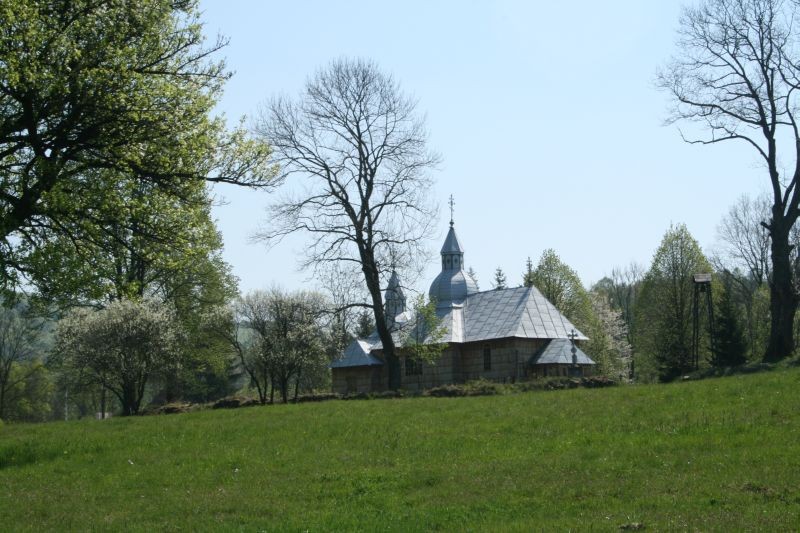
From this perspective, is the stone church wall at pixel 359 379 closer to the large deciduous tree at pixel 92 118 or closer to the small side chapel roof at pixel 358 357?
the small side chapel roof at pixel 358 357

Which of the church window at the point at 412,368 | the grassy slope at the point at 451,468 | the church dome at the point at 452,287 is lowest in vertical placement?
the grassy slope at the point at 451,468

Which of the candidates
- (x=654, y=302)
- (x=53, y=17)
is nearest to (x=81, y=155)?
(x=53, y=17)

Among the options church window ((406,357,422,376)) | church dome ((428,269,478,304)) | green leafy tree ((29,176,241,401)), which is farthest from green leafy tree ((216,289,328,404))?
green leafy tree ((29,176,241,401))

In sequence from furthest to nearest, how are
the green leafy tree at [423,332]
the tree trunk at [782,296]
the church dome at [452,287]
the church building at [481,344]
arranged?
the church dome at [452,287]
the church building at [481,344]
the green leafy tree at [423,332]
the tree trunk at [782,296]

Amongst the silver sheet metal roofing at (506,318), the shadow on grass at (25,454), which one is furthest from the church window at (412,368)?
the shadow on grass at (25,454)

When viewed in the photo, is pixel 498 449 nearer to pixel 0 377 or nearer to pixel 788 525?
pixel 788 525

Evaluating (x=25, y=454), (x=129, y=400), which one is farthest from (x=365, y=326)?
(x=25, y=454)

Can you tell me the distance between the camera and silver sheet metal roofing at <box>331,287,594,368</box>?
46750mm

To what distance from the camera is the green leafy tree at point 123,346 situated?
39.2 metres

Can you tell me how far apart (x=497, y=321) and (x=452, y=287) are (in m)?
5.78

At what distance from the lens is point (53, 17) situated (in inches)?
717

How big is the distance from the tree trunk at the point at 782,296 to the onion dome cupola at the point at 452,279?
75.1 feet

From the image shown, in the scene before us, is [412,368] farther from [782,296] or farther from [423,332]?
[782,296]

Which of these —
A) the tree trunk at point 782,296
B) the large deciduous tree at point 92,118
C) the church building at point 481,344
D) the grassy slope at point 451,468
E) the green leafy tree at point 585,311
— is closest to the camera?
the grassy slope at point 451,468
